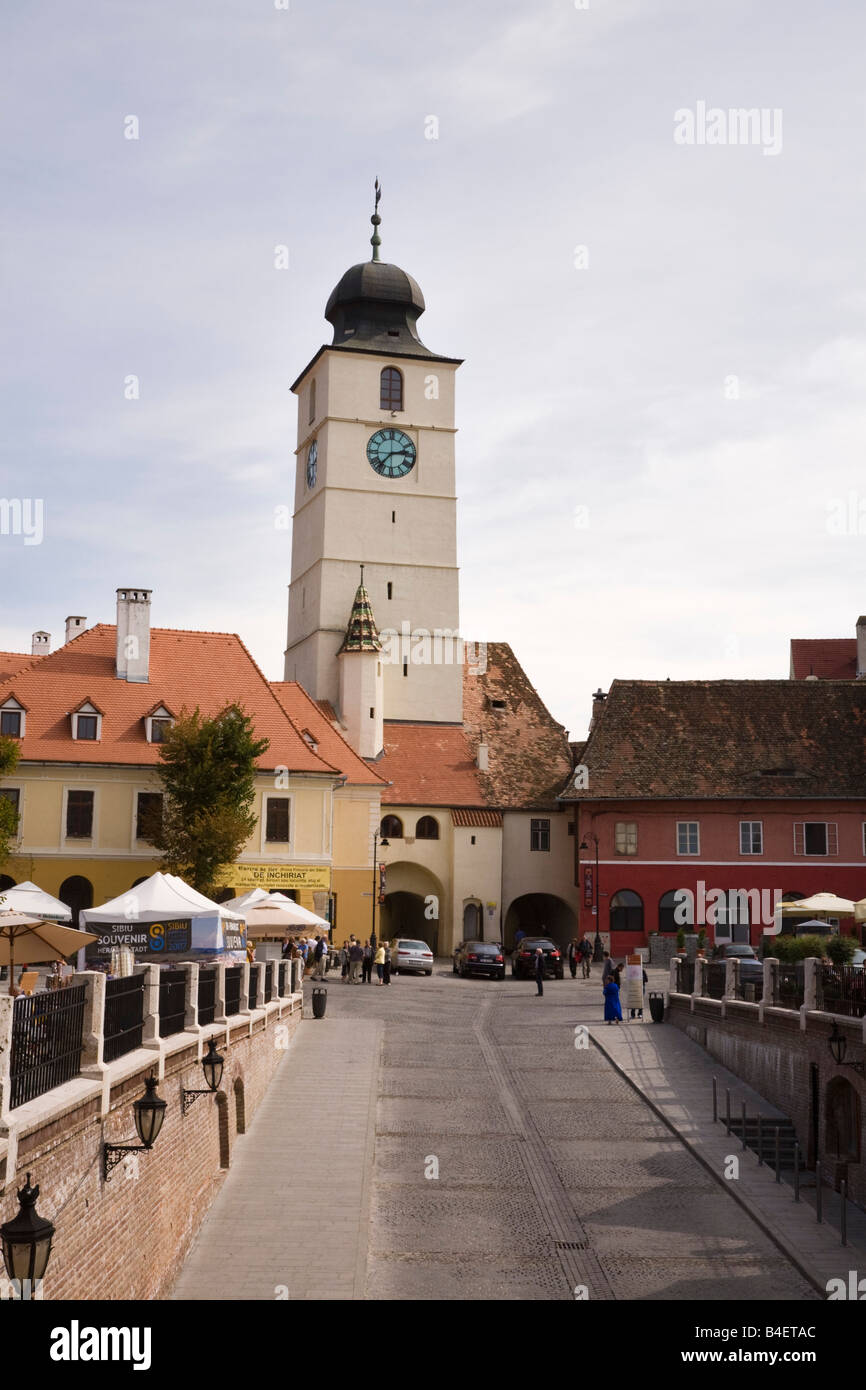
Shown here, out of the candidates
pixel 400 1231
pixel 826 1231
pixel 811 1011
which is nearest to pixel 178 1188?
pixel 400 1231

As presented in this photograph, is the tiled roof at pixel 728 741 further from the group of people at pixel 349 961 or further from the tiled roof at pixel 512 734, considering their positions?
the group of people at pixel 349 961

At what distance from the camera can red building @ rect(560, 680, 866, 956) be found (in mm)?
56969

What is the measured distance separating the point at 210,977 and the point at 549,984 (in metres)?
26.4

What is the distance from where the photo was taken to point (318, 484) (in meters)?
70.8

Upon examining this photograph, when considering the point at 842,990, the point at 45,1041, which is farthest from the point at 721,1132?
the point at 45,1041

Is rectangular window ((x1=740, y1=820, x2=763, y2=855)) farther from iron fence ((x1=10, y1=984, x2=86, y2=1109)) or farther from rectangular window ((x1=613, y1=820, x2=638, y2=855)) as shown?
iron fence ((x1=10, y1=984, x2=86, y2=1109))

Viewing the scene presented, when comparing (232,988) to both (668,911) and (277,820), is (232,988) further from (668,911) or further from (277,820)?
(668,911)

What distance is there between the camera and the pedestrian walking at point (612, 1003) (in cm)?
3397

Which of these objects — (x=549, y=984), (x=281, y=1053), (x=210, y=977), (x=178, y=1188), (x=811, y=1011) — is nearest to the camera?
(x=178, y=1188)

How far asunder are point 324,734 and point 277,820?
7.22 meters

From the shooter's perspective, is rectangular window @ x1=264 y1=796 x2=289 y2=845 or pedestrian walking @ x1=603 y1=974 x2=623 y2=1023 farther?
rectangular window @ x1=264 y1=796 x2=289 y2=845

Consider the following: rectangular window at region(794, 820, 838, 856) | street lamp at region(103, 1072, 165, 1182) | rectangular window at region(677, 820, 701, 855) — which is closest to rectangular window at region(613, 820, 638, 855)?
rectangular window at region(677, 820, 701, 855)

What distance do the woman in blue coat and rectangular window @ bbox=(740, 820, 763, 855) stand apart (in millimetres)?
24539

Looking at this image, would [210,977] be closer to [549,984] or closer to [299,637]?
[549,984]
